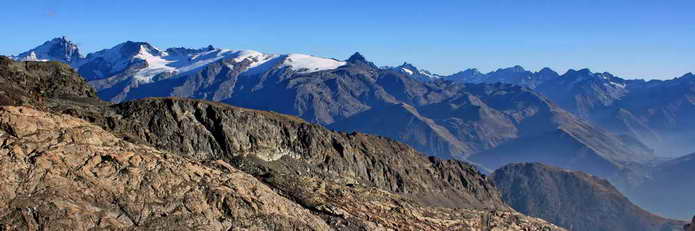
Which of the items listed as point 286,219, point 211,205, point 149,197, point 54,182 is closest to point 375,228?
point 286,219

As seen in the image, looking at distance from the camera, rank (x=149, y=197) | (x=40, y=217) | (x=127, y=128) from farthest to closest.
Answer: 1. (x=127, y=128)
2. (x=149, y=197)
3. (x=40, y=217)

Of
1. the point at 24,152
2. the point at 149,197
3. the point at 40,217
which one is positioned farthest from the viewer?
the point at 149,197

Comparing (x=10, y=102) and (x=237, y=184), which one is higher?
(x=10, y=102)

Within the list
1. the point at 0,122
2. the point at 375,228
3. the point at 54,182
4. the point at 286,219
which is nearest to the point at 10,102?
the point at 0,122

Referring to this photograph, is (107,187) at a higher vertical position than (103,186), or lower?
lower

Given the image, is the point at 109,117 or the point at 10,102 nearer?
the point at 10,102

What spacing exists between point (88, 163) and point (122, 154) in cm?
873

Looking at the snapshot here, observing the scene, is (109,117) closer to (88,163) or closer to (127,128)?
(127,128)

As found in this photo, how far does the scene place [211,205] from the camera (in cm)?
13988

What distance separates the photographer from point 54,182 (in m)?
121

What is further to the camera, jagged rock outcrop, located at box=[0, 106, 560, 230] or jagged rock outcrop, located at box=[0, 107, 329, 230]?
jagged rock outcrop, located at box=[0, 106, 560, 230]

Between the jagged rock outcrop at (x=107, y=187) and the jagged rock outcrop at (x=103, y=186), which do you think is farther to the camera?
the jagged rock outcrop at (x=107, y=187)

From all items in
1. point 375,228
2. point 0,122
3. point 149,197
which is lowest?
point 375,228

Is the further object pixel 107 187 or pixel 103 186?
pixel 107 187
